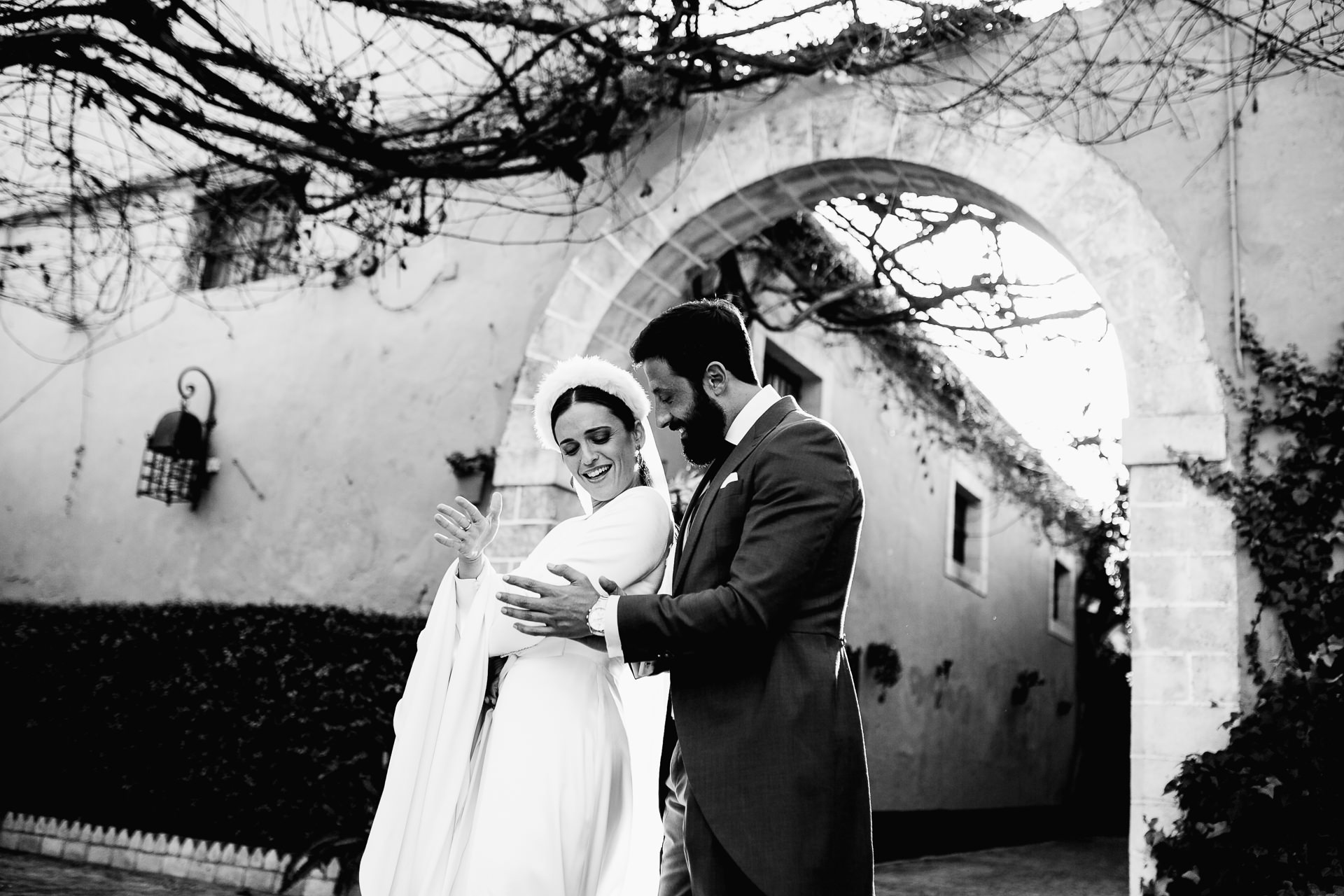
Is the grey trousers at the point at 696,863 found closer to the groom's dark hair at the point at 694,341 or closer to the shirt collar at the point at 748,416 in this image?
the shirt collar at the point at 748,416

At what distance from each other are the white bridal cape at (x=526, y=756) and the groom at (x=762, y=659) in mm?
308

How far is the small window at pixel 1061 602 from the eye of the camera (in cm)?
1430

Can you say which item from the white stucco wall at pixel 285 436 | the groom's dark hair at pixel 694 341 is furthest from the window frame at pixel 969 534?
the groom's dark hair at pixel 694 341

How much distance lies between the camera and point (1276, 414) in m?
4.36

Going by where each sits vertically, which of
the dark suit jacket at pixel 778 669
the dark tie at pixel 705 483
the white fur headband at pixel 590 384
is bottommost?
the dark suit jacket at pixel 778 669

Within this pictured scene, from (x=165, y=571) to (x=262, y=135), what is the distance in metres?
4.14

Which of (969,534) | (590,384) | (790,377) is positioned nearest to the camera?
(590,384)

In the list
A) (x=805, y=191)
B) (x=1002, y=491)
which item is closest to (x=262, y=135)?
(x=805, y=191)

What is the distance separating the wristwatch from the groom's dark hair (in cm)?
53

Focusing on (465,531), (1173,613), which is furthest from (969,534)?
(465,531)

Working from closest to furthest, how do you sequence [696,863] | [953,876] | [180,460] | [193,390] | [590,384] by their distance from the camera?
Result: [696,863] < [590,384] < [180,460] < [193,390] < [953,876]

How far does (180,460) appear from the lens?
7.61m

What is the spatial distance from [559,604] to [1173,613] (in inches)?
124

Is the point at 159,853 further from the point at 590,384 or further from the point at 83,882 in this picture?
the point at 590,384
